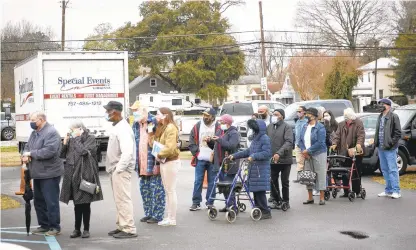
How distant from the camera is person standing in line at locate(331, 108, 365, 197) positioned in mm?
14062

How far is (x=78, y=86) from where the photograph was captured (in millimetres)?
20641

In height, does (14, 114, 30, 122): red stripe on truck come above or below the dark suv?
above

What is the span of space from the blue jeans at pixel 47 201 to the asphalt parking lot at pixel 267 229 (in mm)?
314

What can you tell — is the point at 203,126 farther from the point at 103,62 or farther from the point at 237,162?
the point at 103,62

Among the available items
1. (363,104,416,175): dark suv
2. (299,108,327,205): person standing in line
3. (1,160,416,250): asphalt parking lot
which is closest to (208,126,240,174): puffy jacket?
(1,160,416,250): asphalt parking lot

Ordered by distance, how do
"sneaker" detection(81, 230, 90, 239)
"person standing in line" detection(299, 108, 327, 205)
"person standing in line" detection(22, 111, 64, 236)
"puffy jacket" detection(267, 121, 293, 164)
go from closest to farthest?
"sneaker" detection(81, 230, 90, 239), "person standing in line" detection(22, 111, 64, 236), "puffy jacket" detection(267, 121, 293, 164), "person standing in line" detection(299, 108, 327, 205)

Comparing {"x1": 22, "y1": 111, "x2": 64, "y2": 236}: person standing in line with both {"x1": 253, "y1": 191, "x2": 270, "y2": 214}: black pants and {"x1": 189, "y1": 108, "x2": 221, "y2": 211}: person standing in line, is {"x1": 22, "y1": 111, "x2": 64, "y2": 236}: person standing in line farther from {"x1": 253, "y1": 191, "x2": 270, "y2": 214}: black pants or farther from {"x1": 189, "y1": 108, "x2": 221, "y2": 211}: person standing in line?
{"x1": 253, "y1": 191, "x2": 270, "y2": 214}: black pants

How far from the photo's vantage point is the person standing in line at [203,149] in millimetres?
12547

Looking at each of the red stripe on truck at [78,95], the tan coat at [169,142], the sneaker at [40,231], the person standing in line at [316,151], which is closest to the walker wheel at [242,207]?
the person standing in line at [316,151]

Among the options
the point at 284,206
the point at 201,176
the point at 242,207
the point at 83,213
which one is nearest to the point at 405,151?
the point at 284,206

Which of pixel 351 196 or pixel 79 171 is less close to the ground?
pixel 79 171

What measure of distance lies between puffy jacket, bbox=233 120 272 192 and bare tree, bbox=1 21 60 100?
46.5 m

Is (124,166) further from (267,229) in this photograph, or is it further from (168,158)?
(267,229)

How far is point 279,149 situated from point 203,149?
1.40 m
